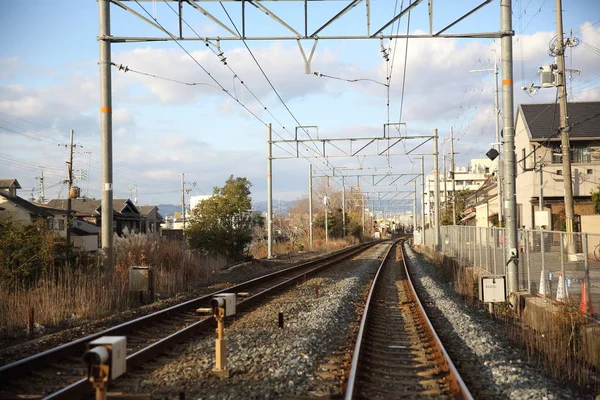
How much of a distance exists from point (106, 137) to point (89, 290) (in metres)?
4.29

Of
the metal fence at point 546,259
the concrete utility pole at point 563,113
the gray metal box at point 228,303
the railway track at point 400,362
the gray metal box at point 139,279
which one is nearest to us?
the railway track at point 400,362

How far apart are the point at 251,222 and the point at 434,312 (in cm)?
1961

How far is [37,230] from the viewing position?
1445 centimetres

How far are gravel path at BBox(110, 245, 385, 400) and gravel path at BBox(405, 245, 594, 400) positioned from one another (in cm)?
205

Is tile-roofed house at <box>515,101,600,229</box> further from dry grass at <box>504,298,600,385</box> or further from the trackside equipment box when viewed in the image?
dry grass at <box>504,298,600,385</box>

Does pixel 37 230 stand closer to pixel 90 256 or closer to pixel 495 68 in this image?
pixel 90 256

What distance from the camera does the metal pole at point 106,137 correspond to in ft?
51.8

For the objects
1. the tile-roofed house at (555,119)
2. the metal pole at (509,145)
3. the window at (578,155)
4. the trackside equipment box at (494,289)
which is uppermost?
the tile-roofed house at (555,119)

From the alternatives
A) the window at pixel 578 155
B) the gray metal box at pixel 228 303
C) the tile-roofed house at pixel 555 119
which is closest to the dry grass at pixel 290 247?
the tile-roofed house at pixel 555 119

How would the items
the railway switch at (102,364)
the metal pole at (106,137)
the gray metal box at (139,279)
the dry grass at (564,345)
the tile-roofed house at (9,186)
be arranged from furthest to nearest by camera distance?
the tile-roofed house at (9,186) → the metal pole at (106,137) → the gray metal box at (139,279) → the dry grass at (564,345) → the railway switch at (102,364)

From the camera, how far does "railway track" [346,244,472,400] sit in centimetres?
759

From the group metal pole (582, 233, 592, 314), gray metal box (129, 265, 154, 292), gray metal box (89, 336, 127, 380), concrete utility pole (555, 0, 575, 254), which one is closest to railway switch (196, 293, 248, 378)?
gray metal box (89, 336, 127, 380)

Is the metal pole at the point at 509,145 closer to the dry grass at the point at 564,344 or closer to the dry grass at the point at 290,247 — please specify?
the dry grass at the point at 564,344

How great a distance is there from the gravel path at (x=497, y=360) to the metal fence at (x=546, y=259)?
154 cm
